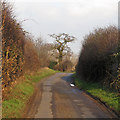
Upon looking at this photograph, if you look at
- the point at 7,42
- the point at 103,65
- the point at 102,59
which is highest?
the point at 7,42

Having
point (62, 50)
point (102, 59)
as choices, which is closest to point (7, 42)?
point (102, 59)

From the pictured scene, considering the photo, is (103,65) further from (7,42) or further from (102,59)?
(7,42)

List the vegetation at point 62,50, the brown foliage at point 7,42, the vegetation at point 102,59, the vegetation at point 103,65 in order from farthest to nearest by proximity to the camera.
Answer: the vegetation at point 62,50 < the vegetation at point 102,59 < the vegetation at point 103,65 < the brown foliage at point 7,42

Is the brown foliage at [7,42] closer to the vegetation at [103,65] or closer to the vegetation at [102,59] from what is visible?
the vegetation at [103,65]

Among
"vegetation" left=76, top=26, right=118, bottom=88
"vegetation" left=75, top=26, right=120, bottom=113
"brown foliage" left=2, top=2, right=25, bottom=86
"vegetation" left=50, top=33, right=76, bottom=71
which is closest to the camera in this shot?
"brown foliage" left=2, top=2, right=25, bottom=86

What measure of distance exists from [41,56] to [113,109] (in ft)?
110

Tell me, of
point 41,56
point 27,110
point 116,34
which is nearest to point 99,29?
point 116,34

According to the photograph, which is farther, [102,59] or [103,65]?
[103,65]

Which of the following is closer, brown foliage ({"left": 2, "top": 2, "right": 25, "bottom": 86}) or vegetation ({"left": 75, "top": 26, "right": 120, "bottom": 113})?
brown foliage ({"left": 2, "top": 2, "right": 25, "bottom": 86})

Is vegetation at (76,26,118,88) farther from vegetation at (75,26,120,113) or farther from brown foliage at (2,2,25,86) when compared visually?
brown foliage at (2,2,25,86)

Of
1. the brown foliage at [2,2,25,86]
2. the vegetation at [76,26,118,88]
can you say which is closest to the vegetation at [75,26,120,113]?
the vegetation at [76,26,118,88]

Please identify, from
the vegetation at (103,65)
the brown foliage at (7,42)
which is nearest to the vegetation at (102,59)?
the vegetation at (103,65)

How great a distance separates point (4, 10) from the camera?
10250 mm

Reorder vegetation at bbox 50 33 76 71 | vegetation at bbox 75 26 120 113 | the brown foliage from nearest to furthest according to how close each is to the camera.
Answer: the brown foliage
vegetation at bbox 75 26 120 113
vegetation at bbox 50 33 76 71
